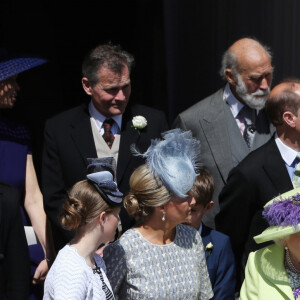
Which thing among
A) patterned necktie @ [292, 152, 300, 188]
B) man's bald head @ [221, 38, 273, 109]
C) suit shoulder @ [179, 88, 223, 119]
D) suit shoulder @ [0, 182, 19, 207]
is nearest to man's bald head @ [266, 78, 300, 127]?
patterned necktie @ [292, 152, 300, 188]

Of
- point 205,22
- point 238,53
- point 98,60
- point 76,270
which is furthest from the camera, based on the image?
point 205,22

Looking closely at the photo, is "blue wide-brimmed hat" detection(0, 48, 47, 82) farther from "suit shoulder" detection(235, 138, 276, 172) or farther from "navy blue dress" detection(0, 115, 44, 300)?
"suit shoulder" detection(235, 138, 276, 172)

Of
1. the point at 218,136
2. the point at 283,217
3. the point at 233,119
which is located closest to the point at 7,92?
the point at 218,136

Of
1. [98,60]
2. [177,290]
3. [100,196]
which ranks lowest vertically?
[177,290]

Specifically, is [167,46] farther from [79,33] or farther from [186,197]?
[186,197]

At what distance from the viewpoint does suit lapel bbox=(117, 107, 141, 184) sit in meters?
5.22

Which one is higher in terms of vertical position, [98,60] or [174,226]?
[98,60]

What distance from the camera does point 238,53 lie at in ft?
19.8

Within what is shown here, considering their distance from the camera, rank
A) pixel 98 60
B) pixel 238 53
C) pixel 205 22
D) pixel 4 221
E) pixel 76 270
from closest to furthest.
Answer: pixel 76 270 → pixel 4 221 → pixel 98 60 → pixel 238 53 → pixel 205 22

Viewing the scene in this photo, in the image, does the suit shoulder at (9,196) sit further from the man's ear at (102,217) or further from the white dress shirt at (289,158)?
the white dress shirt at (289,158)

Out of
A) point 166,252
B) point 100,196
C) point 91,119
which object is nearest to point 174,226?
point 166,252

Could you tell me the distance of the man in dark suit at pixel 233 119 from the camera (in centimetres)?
566

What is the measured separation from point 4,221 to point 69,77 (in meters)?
3.66

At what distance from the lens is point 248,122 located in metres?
5.83
